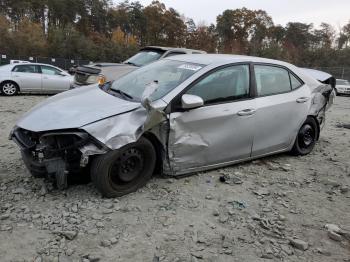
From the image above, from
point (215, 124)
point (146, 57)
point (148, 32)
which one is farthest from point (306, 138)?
point (148, 32)

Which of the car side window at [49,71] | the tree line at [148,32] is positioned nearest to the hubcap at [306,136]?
the car side window at [49,71]

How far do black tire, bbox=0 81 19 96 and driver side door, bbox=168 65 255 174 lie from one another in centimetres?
996

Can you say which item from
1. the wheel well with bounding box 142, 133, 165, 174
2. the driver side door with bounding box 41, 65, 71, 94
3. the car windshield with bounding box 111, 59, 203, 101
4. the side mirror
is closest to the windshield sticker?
the car windshield with bounding box 111, 59, 203, 101

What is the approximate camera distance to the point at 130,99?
4562mm

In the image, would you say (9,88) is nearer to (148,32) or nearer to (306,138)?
(306,138)

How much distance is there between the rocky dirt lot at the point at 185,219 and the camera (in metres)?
3.31

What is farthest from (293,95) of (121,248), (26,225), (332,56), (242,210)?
(332,56)

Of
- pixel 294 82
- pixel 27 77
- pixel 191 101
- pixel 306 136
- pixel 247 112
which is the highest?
pixel 294 82

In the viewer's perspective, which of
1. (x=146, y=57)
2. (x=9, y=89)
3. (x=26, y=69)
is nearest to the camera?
(x=146, y=57)

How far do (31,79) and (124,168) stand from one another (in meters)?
10.3

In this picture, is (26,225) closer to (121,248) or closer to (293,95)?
(121,248)

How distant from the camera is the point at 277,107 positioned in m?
5.36

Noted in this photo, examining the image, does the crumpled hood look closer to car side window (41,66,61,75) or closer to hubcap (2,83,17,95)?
hubcap (2,83,17,95)

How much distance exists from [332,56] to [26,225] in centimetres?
5689
